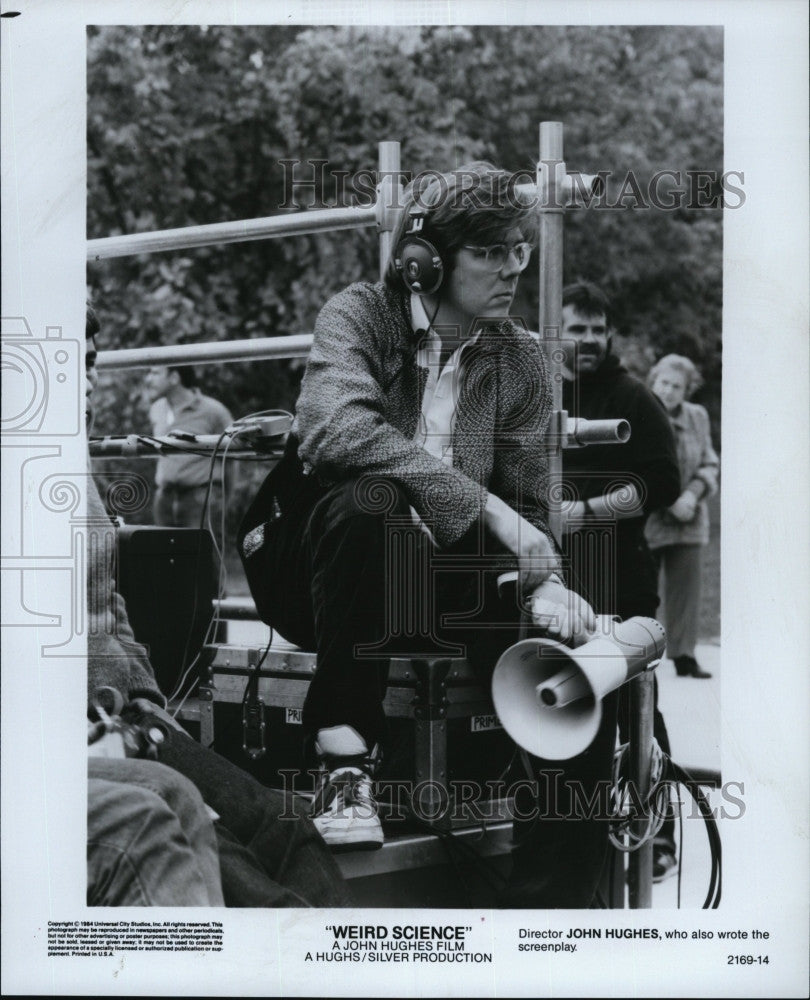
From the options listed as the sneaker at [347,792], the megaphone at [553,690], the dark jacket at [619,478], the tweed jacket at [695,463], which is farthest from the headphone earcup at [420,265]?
the sneaker at [347,792]

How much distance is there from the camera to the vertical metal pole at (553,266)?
311 centimetres

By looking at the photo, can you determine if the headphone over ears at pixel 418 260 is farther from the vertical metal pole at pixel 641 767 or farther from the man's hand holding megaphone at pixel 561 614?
the vertical metal pole at pixel 641 767

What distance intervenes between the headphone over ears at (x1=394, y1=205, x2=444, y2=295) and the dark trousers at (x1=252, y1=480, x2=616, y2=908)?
1.51 ft

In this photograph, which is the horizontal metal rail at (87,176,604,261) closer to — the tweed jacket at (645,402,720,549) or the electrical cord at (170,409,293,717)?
the electrical cord at (170,409,293,717)

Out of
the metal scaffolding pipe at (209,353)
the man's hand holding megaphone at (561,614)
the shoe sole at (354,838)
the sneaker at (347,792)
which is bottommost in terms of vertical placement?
the shoe sole at (354,838)

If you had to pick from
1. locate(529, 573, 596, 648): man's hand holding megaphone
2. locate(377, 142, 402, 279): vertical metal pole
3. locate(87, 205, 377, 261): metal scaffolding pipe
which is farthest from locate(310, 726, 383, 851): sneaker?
locate(87, 205, 377, 261): metal scaffolding pipe

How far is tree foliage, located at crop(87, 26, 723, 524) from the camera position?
131 inches

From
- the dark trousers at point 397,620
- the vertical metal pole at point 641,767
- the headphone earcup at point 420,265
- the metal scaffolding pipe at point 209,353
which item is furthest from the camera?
the metal scaffolding pipe at point 209,353

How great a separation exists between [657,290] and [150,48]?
4.82 feet

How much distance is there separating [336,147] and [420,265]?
1334mm

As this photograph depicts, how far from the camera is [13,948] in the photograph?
10.3ft

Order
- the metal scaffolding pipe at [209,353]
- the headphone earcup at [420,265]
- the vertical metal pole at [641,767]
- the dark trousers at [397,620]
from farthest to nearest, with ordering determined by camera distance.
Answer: the metal scaffolding pipe at [209,353] < the vertical metal pole at [641,767] < the headphone earcup at [420,265] < the dark trousers at [397,620]

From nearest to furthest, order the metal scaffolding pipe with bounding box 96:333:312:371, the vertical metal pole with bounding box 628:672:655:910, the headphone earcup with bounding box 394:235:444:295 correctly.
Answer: the headphone earcup with bounding box 394:235:444:295
the vertical metal pole with bounding box 628:672:655:910
the metal scaffolding pipe with bounding box 96:333:312:371

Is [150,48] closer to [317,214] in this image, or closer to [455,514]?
[317,214]
